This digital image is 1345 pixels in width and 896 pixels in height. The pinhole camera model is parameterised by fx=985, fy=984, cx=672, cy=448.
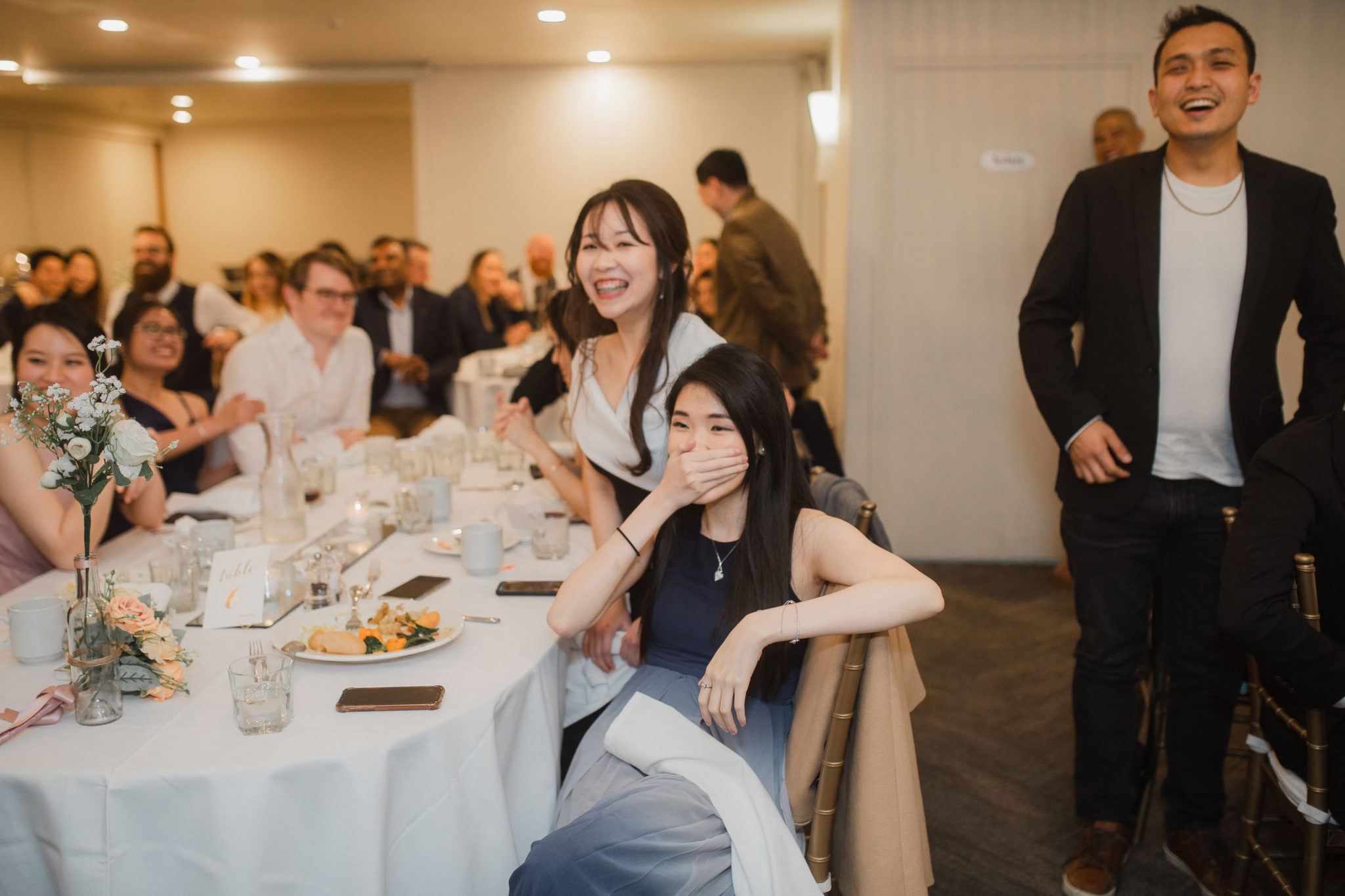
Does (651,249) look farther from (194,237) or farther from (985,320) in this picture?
(194,237)

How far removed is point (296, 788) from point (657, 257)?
1313 millimetres

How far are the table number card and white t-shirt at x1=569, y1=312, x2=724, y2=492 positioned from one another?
2.46 ft

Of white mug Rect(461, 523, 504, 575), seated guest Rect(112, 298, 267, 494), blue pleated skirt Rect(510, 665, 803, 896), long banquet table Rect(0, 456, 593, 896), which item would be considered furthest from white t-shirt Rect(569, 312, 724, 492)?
seated guest Rect(112, 298, 267, 494)

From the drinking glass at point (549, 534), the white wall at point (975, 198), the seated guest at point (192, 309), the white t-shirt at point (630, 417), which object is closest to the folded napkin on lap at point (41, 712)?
the drinking glass at point (549, 534)

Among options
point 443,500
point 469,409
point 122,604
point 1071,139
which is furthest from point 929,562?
point 122,604

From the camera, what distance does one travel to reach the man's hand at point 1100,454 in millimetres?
2242

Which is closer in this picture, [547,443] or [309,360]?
[547,443]

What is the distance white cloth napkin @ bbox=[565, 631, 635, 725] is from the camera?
2086 millimetres

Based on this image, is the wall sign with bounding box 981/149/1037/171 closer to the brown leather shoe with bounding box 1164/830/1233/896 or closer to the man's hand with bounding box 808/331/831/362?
the man's hand with bounding box 808/331/831/362

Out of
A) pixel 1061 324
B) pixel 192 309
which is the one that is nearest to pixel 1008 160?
pixel 1061 324

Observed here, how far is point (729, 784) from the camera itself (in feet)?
4.96

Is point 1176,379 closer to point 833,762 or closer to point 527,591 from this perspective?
point 833,762

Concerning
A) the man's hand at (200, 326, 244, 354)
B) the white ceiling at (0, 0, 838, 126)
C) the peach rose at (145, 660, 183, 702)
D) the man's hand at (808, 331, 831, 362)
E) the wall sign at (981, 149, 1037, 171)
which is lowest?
the peach rose at (145, 660, 183, 702)

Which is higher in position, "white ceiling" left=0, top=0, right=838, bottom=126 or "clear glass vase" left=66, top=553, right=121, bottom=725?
"white ceiling" left=0, top=0, right=838, bottom=126
